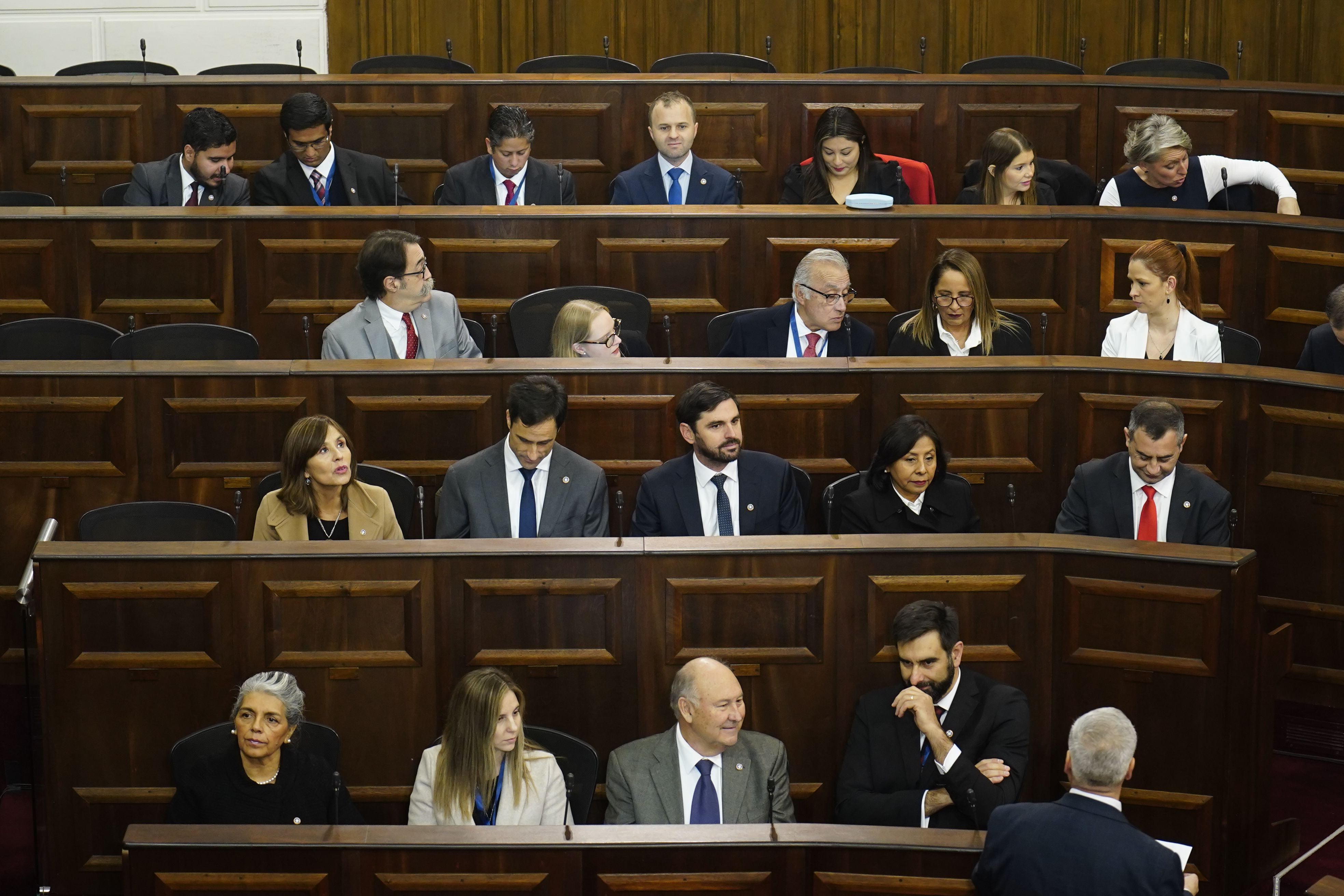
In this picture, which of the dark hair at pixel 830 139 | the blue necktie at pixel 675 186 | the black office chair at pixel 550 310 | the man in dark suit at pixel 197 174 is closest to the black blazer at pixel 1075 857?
the black office chair at pixel 550 310

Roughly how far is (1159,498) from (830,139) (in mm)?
2219

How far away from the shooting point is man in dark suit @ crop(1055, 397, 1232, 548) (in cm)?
453

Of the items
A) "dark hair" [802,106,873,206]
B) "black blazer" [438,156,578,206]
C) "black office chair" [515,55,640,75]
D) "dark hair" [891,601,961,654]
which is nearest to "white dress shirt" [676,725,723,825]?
"dark hair" [891,601,961,654]

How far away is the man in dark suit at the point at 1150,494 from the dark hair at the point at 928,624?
657mm

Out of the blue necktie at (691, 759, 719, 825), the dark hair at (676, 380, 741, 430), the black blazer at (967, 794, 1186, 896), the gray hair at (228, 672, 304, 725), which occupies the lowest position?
the blue necktie at (691, 759, 719, 825)

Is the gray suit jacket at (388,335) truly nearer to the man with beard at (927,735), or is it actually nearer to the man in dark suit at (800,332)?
the man in dark suit at (800,332)

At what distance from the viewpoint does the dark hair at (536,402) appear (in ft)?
14.9

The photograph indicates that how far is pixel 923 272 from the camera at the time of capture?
590 cm

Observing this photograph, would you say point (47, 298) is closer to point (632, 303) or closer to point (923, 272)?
point (632, 303)

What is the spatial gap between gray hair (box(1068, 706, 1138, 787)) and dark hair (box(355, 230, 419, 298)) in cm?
288

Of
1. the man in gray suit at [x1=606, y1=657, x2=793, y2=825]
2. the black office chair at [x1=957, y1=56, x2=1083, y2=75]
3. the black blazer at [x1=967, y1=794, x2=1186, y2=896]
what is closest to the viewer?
the black blazer at [x1=967, y1=794, x2=1186, y2=896]

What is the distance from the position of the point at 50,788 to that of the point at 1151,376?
3.26 metres

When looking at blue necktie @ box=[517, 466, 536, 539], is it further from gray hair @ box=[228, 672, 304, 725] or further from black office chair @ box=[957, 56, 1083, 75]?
black office chair @ box=[957, 56, 1083, 75]

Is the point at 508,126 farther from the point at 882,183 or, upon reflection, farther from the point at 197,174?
the point at 882,183
